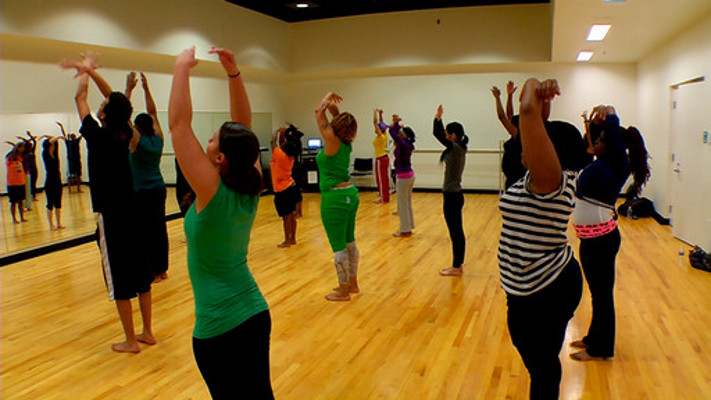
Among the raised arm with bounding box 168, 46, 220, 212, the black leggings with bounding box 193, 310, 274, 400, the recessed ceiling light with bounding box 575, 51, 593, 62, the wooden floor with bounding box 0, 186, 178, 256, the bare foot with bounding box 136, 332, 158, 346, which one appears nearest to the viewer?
the raised arm with bounding box 168, 46, 220, 212

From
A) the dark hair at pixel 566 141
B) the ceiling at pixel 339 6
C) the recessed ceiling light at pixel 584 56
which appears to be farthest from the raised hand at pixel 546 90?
the ceiling at pixel 339 6

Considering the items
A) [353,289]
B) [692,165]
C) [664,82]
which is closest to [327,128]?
[353,289]

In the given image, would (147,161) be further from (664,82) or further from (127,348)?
(664,82)

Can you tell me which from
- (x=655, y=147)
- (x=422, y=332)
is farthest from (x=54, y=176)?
(x=655, y=147)

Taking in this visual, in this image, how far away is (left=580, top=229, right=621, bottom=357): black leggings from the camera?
351cm

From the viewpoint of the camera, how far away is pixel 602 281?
3535 mm

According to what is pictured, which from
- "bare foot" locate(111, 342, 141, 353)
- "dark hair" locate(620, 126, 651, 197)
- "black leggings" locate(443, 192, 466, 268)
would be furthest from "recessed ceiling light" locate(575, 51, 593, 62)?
"bare foot" locate(111, 342, 141, 353)

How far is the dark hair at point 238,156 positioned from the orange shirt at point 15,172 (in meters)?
8.21

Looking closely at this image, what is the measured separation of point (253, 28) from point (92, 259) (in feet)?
22.4

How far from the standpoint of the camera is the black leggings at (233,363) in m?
1.97

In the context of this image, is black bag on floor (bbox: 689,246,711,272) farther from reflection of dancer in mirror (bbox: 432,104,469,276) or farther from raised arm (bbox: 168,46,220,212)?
raised arm (bbox: 168,46,220,212)

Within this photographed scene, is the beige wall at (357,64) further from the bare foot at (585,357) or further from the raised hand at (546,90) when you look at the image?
the raised hand at (546,90)

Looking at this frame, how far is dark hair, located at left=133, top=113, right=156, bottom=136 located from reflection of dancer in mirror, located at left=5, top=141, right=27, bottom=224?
196 inches

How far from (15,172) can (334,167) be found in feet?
20.9
